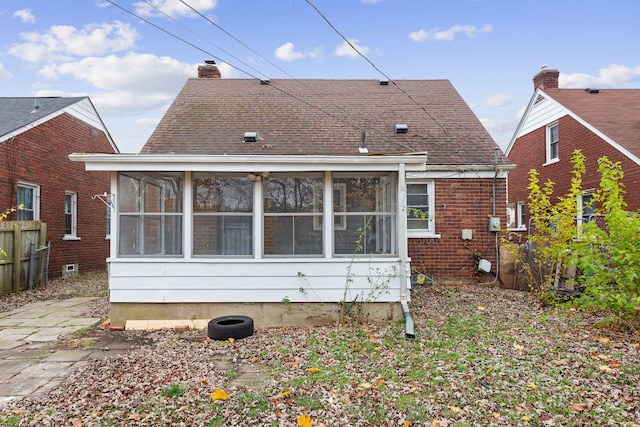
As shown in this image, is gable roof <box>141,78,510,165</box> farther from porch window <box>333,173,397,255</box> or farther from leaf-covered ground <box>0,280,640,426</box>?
leaf-covered ground <box>0,280,640,426</box>

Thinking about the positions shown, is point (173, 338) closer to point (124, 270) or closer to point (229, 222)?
point (124, 270)

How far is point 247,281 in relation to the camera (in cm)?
641

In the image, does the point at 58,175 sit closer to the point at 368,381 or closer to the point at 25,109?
the point at 25,109

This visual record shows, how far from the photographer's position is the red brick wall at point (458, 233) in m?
9.51

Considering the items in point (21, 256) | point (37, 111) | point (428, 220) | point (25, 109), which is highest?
point (25, 109)

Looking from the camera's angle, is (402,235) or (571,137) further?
(571,137)

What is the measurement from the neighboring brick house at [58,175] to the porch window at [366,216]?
28.6ft

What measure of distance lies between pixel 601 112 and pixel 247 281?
12157 millimetres

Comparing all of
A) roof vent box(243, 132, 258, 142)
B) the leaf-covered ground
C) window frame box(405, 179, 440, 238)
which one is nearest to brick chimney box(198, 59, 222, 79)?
roof vent box(243, 132, 258, 142)

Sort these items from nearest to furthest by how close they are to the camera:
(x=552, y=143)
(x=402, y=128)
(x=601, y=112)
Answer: (x=402, y=128) < (x=601, y=112) < (x=552, y=143)

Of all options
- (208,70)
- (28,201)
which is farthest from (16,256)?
(208,70)

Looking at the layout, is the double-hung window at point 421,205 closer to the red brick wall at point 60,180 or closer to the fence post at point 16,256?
the fence post at point 16,256

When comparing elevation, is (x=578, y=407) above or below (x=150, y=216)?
below

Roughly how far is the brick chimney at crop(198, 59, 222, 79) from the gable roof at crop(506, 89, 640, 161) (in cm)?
1120
